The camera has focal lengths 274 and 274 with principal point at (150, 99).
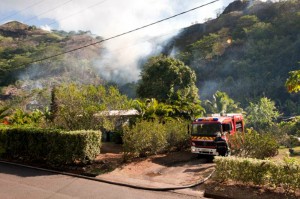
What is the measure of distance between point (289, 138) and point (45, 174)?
25938mm

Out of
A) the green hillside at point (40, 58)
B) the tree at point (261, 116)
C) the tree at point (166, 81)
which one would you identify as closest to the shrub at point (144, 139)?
the tree at point (166, 81)

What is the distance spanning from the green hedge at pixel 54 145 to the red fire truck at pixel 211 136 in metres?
6.13

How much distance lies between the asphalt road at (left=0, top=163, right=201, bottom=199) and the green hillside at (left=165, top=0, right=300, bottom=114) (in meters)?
65.5

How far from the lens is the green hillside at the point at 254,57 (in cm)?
7712

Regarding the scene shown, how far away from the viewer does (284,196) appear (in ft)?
30.3

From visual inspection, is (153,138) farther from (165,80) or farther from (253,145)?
(165,80)

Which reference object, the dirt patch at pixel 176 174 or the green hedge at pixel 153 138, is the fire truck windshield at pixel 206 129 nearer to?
the dirt patch at pixel 176 174

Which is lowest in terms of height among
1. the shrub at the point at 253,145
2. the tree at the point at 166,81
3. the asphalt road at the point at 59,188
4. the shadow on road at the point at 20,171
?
the asphalt road at the point at 59,188

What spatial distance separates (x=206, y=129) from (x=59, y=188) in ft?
31.0

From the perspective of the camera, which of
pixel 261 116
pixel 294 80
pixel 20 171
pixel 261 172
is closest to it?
pixel 294 80

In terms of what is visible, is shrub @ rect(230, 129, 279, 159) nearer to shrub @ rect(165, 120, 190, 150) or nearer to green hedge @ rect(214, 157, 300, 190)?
green hedge @ rect(214, 157, 300, 190)

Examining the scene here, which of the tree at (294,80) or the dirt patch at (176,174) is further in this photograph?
the dirt patch at (176,174)

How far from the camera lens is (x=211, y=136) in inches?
655

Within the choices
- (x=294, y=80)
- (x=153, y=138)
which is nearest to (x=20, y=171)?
(x=153, y=138)
